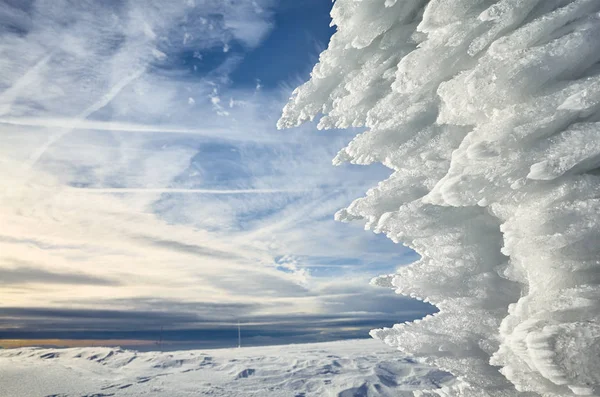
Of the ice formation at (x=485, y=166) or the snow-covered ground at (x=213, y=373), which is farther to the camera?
the snow-covered ground at (x=213, y=373)

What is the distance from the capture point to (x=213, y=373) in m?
162

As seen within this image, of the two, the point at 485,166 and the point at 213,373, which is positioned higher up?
the point at 485,166

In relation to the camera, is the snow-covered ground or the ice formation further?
the snow-covered ground

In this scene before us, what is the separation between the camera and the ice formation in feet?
11.0

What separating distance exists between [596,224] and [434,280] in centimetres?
194

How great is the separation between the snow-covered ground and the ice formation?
119 metres

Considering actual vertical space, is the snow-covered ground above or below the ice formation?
below

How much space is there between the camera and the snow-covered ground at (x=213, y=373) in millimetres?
125588

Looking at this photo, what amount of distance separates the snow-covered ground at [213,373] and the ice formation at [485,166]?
11892 centimetres

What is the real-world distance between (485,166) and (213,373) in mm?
177154

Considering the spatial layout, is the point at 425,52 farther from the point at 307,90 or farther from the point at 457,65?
the point at 307,90

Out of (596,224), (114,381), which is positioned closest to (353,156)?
(596,224)

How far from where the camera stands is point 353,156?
5.57 m

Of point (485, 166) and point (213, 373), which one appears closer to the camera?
point (485, 166)
